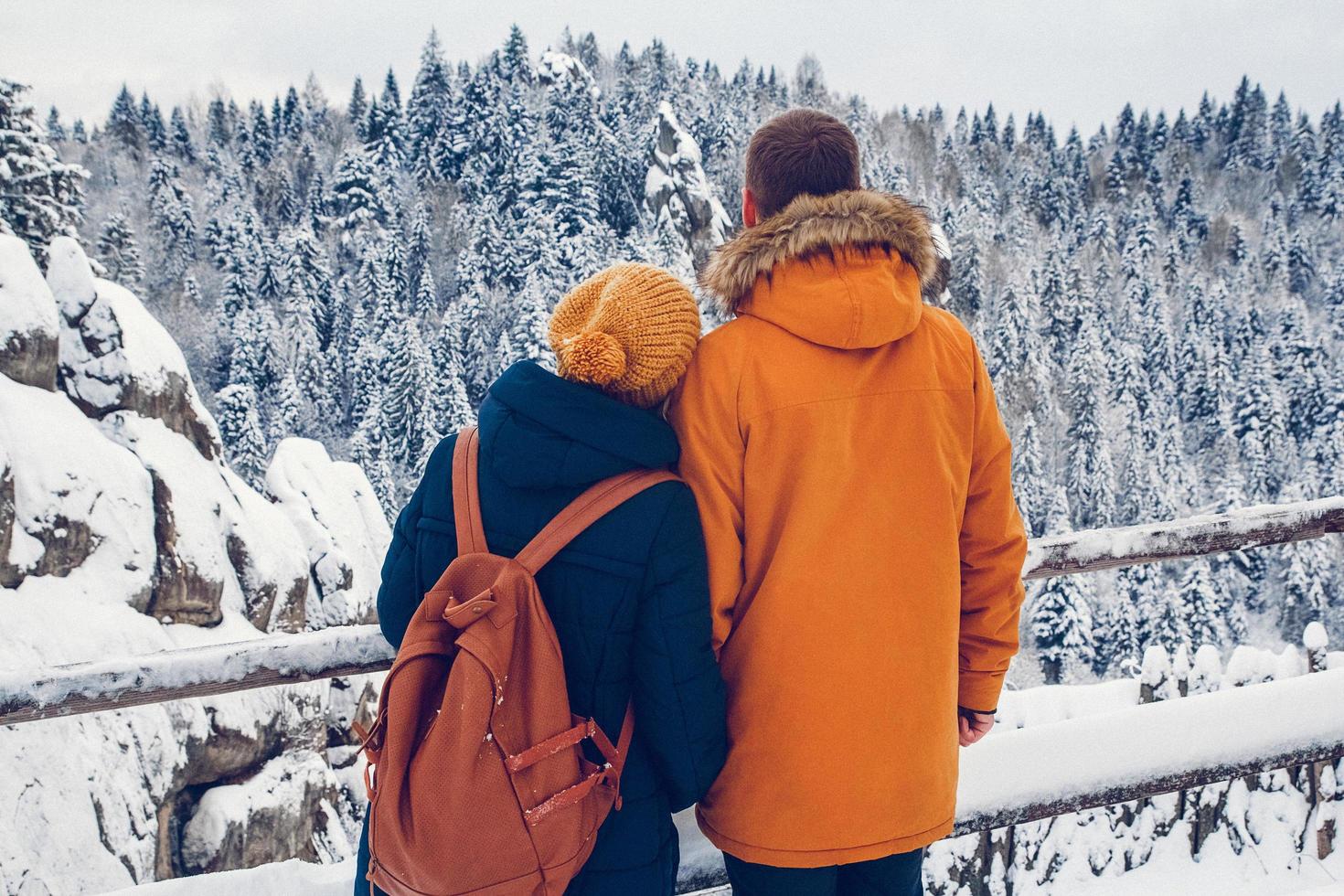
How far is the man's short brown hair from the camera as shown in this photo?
160 centimetres

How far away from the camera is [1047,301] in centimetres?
5653

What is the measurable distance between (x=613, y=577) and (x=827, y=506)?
43cm

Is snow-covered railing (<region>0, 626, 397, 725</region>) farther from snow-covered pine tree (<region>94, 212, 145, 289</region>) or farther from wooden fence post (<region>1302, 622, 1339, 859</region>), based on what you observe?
snow-covered pine tree (<region>94, 212, 145, 289</region>)

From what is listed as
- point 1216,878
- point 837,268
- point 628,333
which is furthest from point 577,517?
point 1216,878

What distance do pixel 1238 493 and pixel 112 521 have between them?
4945 centimetres

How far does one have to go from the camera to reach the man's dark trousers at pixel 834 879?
1.62m

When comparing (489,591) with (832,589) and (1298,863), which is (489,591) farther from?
(1298,863)

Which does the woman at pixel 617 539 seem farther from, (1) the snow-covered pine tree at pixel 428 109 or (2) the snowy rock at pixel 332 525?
(1) the snow-covered pine tree at pixel 428 109

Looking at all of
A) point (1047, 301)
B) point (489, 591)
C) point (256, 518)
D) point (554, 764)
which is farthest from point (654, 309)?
point (1047, 301)

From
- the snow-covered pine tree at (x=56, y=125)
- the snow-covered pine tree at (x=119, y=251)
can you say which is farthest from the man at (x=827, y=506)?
the snow-covered pine tree at (x=56, y=125)

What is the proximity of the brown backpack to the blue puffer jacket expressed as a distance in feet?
0.15

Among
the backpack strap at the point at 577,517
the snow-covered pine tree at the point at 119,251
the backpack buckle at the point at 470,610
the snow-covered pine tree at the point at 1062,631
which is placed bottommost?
the snow-covered pine tree at the point at 1062,631

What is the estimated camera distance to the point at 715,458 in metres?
1.54

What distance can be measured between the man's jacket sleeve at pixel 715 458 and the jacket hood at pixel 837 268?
0.53 ft
